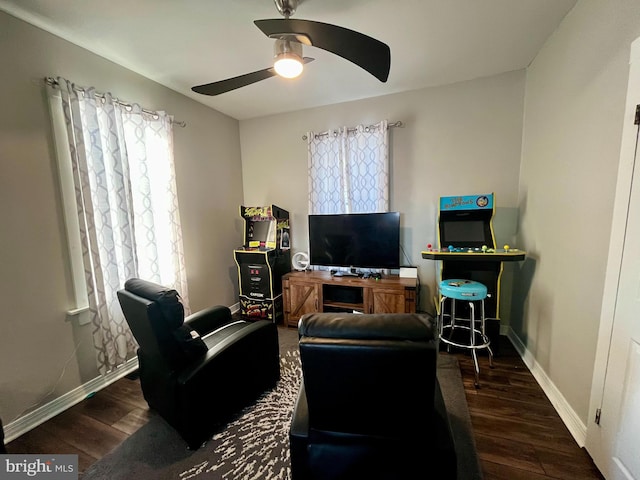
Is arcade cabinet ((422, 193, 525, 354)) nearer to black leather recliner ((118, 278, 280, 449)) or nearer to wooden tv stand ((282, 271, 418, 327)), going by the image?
wooden tv stand ((282, 271, 418, 327))

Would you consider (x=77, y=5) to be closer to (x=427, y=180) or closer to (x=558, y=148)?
(x=427, y=180)

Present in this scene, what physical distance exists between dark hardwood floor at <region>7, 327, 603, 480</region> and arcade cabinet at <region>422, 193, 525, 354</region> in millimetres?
603

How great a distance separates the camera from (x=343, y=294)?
3070 mm

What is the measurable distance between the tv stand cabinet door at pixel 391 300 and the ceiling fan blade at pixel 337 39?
2.00 m

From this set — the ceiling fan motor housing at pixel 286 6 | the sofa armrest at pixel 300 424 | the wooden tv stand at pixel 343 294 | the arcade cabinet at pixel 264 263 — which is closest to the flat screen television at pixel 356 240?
the wooden tv stand at pixel 343 294

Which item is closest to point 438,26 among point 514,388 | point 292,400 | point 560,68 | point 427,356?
point 560,68

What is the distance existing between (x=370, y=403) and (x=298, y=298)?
2.18 metres

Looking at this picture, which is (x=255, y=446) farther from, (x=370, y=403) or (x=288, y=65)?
(x=288, y=65)

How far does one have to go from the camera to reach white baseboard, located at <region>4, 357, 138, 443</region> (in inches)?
66.7

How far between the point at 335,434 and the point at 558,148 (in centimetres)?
239

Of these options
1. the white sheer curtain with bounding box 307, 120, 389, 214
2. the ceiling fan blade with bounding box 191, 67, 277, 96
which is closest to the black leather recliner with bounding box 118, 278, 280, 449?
the ceiling fan blade with bounding box 191, 67, 277, 96

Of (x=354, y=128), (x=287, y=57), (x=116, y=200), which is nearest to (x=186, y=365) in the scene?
(x=116, y=200)

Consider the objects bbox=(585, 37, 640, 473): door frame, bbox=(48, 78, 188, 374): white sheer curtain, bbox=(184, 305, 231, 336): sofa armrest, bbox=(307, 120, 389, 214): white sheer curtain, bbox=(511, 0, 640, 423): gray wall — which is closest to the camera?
bbox=(585, 37, 640, 473): door frame

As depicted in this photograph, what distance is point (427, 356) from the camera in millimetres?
917
